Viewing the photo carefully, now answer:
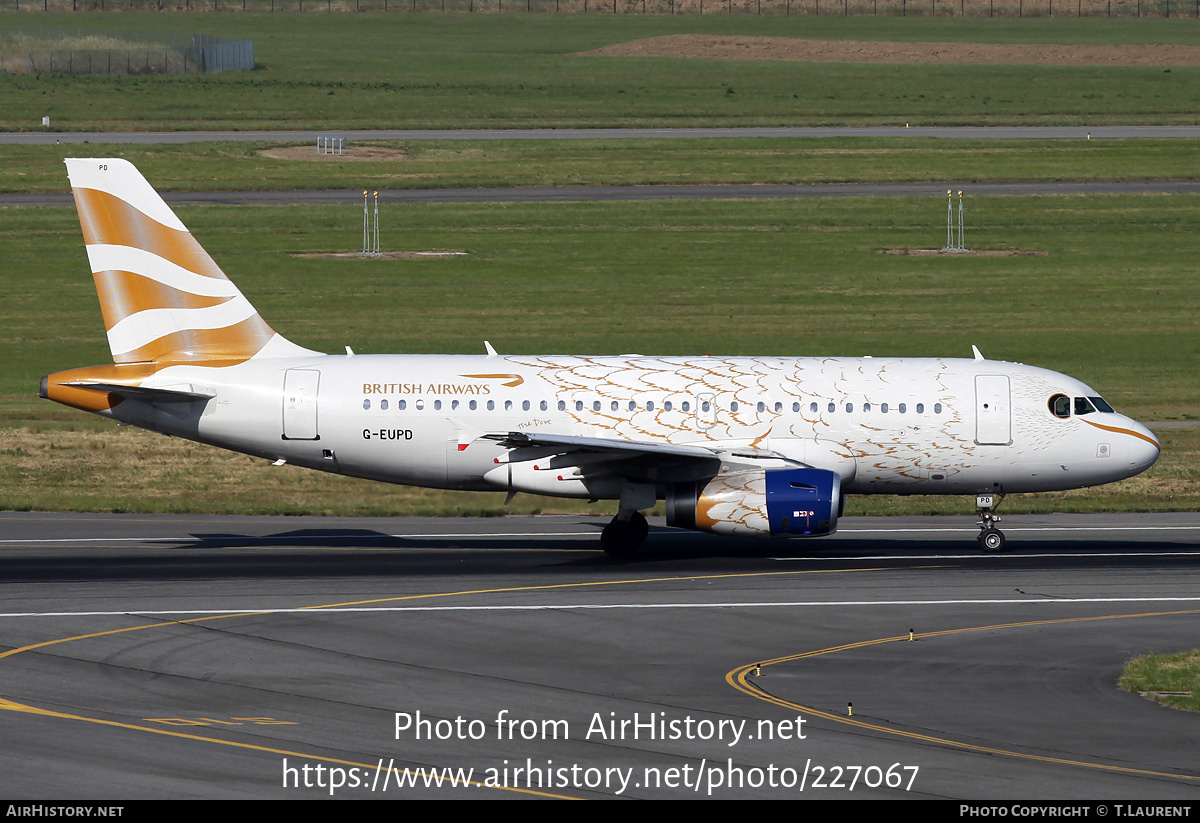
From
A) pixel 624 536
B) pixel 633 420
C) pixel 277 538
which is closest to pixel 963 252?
pixel 633 420

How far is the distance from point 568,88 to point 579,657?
103m

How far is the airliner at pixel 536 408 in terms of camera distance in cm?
3294

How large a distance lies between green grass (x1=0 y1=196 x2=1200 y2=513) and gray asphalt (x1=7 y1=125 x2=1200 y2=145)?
18.0m

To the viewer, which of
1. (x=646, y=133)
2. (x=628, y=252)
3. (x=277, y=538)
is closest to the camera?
(x=277, y=538)

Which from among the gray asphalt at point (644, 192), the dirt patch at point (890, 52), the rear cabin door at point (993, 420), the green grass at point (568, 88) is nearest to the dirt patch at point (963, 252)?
the gray asphalt at point (644, 192)

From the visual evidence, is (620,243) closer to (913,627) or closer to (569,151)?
(569,151)

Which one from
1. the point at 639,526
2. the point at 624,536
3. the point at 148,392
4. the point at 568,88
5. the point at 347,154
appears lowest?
the point at 624,536

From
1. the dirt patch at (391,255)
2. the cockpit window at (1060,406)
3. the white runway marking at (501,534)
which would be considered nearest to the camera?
the cockpit window at (1060,406)

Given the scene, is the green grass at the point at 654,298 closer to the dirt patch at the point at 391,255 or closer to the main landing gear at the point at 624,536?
the dirt patch at the point at 391,255

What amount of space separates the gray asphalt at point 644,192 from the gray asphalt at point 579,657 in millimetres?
47645

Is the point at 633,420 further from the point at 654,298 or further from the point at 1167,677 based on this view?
the point at 654,298

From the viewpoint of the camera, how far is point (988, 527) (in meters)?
34.2
